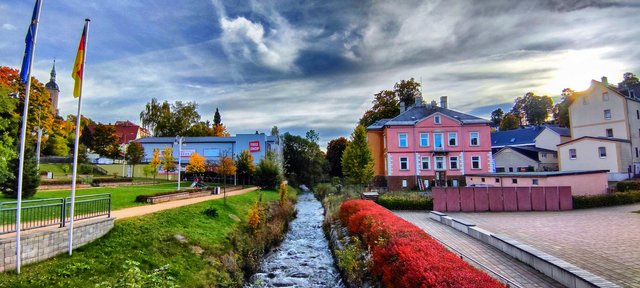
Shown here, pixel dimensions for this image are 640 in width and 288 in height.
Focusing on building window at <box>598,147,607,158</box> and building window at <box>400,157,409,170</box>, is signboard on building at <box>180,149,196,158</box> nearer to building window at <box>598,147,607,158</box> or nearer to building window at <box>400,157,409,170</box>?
building window at <box>400,157,409,170</box>

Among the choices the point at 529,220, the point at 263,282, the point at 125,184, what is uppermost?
the point at 125,184

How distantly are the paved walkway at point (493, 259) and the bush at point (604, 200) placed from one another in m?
13.5

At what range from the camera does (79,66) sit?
10789 mm

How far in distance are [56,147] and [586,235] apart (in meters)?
68.8

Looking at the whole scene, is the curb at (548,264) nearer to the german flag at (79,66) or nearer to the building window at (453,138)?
the german flag at (79,66)

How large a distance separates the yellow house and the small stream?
119 feet

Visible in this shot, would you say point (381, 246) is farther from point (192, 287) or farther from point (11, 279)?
point (11, 279)

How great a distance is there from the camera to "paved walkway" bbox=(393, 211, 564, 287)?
28.3ft

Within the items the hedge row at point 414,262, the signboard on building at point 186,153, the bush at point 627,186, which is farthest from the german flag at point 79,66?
the signboard on building at point 186,153

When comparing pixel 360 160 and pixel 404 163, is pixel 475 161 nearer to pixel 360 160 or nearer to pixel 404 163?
pixel 404 163

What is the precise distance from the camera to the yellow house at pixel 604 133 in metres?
39.3

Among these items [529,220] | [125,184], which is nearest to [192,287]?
[529,220]

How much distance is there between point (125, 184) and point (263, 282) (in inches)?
1146

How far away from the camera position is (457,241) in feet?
44.1
